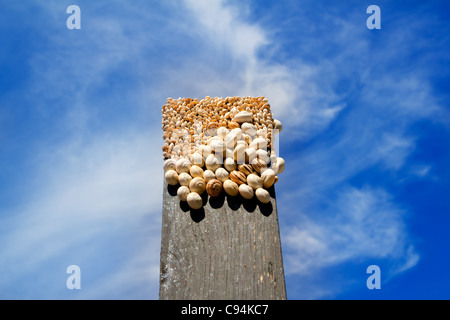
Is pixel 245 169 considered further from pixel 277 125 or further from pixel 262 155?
pixel 277 125

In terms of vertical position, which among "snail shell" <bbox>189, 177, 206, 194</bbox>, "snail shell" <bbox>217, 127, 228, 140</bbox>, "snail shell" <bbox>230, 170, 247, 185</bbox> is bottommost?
"snail shell" <bbox>189, 177, 206, 194</bbox>

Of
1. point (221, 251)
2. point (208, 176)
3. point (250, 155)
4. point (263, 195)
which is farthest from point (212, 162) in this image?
point (221, 251)

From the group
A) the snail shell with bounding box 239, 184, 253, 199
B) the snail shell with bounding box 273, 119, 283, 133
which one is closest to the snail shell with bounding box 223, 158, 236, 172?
the snail shell with bounding box 239, 184, 253, 199

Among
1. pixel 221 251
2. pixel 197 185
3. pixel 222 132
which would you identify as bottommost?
pixel 221 251

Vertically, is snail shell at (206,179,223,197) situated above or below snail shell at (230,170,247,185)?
below

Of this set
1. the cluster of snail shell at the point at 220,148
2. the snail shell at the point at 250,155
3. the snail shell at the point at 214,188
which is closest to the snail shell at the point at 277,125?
the cluster of snail shell at the point at 220,148

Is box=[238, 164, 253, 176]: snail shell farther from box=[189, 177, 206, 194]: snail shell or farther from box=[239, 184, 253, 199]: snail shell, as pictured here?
box=[189, 177, 206, 194]: snail shell

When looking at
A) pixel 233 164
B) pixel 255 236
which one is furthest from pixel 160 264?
pixel 233 164
